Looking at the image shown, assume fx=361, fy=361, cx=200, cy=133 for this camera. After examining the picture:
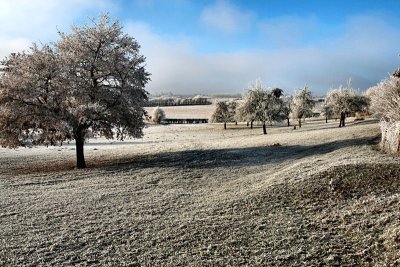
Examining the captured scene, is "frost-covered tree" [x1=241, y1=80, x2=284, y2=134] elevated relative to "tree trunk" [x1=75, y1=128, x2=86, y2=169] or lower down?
elevated

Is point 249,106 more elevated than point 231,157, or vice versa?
point 249,106

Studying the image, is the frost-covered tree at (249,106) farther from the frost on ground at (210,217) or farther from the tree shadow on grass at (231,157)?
the frost on ground at (210,217)

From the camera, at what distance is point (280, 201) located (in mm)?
15711

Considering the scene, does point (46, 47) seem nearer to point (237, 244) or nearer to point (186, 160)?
point (186, 160)

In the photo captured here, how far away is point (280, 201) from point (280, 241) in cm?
413

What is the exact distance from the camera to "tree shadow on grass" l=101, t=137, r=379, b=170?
2812 cm

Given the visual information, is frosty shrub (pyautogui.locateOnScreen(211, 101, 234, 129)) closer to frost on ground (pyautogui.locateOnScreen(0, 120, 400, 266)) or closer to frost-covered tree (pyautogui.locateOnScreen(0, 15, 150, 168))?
frost-covered tree (pyautogui.locateOnScreen(0, 15, 150, 168))

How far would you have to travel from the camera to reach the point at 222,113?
289 ft

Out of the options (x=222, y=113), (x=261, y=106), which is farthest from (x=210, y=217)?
(x=222, y=113)

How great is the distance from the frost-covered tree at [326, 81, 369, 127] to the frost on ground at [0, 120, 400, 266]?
1554 inches

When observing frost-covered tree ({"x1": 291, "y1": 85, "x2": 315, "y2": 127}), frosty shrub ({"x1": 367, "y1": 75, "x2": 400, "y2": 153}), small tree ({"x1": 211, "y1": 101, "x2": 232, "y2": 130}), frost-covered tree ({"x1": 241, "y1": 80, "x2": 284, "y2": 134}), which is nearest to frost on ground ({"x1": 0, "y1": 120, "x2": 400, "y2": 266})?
frosty shrub ({"x1": 367, "y1": 75, "x2": 400, "y2": 153})

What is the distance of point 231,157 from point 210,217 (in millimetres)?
16592

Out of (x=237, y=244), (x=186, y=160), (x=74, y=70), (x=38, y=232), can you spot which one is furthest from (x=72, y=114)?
(x=237, y=244)

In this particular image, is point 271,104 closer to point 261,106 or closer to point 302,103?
point 261,106
